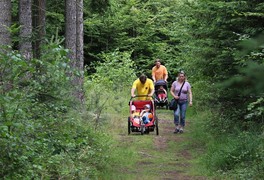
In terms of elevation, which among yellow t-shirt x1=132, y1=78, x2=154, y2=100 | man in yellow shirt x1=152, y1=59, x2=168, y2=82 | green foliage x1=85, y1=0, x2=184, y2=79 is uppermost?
green foliage x1=85, y1=0, x2=184, y2=79

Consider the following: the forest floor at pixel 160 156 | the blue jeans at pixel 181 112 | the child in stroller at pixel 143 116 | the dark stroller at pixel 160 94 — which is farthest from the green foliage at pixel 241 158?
the dark stroller at pixel 160 94

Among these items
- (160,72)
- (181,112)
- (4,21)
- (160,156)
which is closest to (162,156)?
(160,156)

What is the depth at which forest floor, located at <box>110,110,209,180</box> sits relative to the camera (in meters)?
8.87

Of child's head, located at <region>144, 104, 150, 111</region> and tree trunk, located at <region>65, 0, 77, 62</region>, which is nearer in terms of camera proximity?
child's head, located at <region>144, 104, 150, 111</region>

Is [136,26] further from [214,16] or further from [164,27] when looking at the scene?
[214,16]

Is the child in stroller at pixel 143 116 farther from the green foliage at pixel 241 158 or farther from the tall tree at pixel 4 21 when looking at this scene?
the tall tree at pixel 4 21

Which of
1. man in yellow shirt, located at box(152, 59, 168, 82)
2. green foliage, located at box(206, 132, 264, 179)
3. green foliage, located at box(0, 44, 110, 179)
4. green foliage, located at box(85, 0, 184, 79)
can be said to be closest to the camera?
green foliage, located at box(0, 44, 110, 179)

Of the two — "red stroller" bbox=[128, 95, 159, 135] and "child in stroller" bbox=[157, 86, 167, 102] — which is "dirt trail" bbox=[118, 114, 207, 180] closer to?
"red stroller" bbox=[128, 95, 159, 135]

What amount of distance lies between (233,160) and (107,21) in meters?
22.3

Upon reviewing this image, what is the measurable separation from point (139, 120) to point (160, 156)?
7.32 ft

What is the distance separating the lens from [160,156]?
34.7ft

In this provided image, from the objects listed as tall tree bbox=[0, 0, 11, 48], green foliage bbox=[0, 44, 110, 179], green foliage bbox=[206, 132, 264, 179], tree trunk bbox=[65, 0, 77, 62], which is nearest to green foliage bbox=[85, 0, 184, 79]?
tree trunk bbox=[65, 0, 77, 62]

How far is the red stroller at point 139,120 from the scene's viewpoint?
41.6 feet

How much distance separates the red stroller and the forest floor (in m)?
0.16
